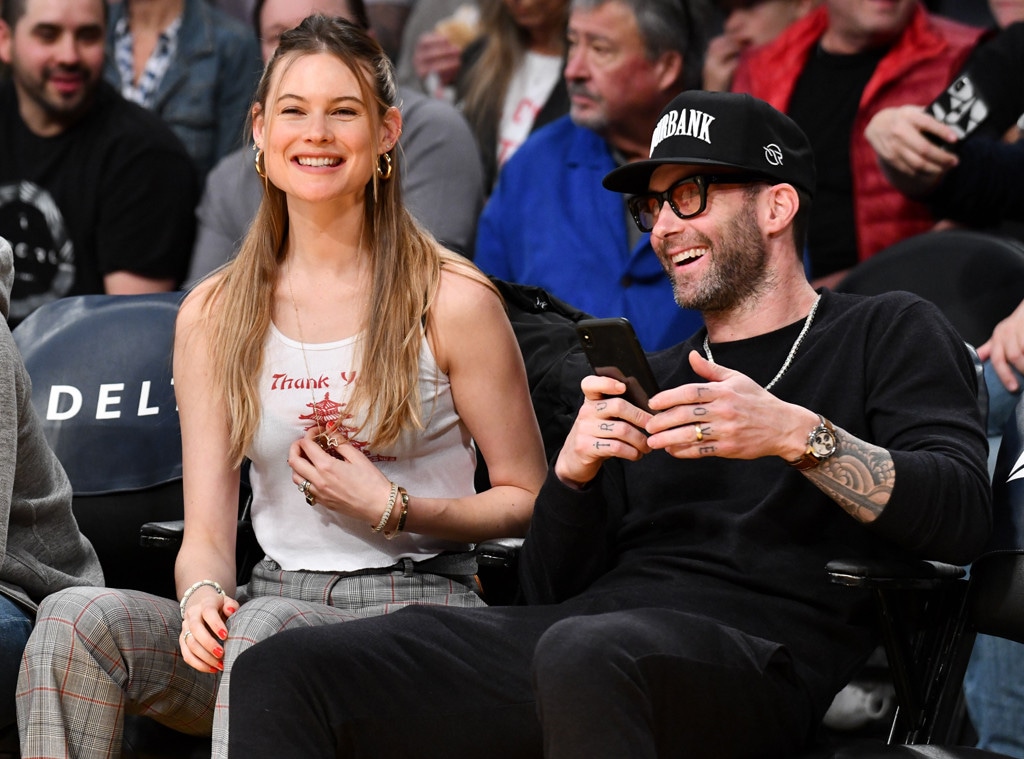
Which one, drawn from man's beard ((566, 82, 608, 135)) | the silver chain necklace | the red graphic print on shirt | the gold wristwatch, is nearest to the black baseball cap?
the silver chain necklace

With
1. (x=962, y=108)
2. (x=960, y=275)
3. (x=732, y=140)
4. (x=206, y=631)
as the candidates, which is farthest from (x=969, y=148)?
(x=206, y=631)

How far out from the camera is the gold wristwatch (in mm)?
1997

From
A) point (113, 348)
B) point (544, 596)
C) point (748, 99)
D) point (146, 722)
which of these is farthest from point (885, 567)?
point (113, 348)

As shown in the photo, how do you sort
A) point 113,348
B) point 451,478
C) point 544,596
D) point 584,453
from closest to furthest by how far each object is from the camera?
1. point 584,453
2. point 544,596
3. point 451,478
4. point 113,348

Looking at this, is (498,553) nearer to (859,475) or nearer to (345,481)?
(345,481)

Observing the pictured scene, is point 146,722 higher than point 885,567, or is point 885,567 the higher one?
point 885,567

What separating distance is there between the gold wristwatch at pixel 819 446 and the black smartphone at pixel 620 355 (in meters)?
0.24

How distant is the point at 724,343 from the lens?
7.97 feet

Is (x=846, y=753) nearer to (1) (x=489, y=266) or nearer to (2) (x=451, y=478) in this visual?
(2) (x=451, y=478)

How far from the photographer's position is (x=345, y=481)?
238 centimetres

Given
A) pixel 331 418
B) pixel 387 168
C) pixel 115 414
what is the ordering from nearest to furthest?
1. pixel 331 418
2. pixel 387 168
3. pixel 115 414

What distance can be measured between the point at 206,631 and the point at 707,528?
0.80m

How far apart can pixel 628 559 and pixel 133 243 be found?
2360mm

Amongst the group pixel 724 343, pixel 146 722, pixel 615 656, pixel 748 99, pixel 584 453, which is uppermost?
pixel 748 99
